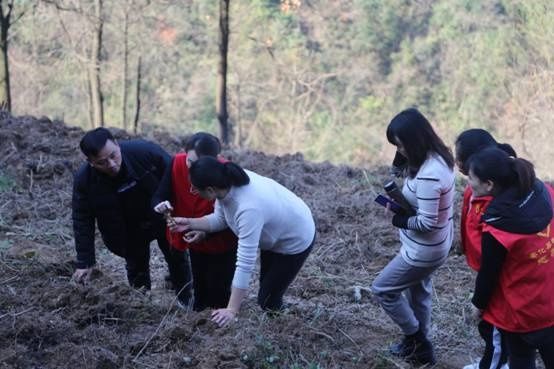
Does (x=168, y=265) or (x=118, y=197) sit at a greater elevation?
(x=118, y=197)

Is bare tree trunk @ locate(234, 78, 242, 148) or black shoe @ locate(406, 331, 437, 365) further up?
black shoe @ locate(406, 331, 437, 365)

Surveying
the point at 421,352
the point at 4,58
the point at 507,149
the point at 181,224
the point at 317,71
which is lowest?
the point at 317,71

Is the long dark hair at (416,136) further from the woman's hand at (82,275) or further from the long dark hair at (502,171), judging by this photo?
the woman's hand at (82,275)

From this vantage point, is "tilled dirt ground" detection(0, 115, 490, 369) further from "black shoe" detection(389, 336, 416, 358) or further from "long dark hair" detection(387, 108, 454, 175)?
"long dark hair" detection(387, 108, 454, 175)

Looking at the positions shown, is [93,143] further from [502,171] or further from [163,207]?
[502,171]

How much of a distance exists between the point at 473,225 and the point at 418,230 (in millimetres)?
274

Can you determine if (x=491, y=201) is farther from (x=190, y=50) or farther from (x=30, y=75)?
(x=190, y=50)

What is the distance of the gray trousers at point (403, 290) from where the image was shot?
3.48 m

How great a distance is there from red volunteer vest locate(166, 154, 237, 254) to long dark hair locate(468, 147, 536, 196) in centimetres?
146

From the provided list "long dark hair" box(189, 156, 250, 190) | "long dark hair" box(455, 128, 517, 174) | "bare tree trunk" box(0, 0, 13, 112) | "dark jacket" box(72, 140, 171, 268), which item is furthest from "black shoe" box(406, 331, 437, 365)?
"bare tree trunk" box(0, 0, 13, 112)

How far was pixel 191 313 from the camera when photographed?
3846 mm

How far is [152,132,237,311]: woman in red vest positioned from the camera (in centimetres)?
366

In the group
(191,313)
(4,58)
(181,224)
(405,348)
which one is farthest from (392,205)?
(4,58)

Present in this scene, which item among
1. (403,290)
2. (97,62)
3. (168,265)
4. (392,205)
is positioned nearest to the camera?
(392,205)
